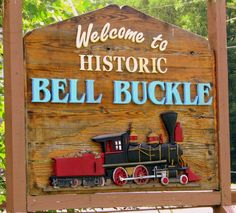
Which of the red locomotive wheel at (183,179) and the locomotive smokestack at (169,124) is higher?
the locomotive smokestack at (169,124)

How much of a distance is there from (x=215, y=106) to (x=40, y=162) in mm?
1307

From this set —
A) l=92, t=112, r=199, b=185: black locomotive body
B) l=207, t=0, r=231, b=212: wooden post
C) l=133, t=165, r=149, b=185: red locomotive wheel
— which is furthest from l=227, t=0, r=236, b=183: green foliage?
l=133, t=165, r=149, b=185: red locomotive wheel

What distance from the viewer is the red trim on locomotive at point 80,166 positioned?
399 cm

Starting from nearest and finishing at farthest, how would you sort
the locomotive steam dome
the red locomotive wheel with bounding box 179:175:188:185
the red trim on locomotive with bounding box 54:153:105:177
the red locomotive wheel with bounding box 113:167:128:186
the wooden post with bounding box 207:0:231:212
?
the red trim on locomotive with bounding box 54:153:105:177 → the red locomotive wheel with bounding box 113:167:128:186 → the locomotive steam dome → the red locomotive wheel with bounding box 179:175:188:185 → the wooden post with bounding box 207:0:231:212

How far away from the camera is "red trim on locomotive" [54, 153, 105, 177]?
13.1 ft

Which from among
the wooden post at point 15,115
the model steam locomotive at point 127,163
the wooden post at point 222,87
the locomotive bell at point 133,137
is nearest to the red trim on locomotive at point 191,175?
the model steam locomotive at point 127,163

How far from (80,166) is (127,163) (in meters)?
0.32

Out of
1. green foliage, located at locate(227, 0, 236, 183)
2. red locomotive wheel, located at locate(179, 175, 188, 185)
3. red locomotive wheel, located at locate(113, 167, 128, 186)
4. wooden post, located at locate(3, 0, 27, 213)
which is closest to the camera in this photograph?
wooden post, located at locate(3, 0, 27, 213)

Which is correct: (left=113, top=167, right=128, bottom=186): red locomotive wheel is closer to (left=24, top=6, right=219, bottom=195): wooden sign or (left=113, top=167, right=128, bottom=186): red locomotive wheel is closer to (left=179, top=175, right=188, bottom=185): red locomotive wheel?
(left=24, top=6, right=219, bottom=195): wooden sign

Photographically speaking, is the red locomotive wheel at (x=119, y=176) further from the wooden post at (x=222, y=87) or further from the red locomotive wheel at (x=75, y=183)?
the wooden post at (x=222, y=87)

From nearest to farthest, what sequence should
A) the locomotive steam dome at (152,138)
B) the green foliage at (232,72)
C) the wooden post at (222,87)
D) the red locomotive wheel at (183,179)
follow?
the locomotive steam dome at (152,138) < the red locomotive wheel at (183,179) < the wooden post at (222,87) < the green foliage at (232,72)

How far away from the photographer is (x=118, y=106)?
423 centimetres

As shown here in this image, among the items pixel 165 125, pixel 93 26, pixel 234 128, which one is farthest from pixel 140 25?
pixel 234 128

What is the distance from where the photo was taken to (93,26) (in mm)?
4215
